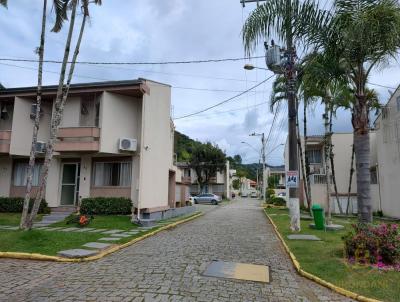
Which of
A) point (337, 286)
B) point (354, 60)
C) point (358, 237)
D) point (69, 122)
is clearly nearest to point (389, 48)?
point (354, 60)

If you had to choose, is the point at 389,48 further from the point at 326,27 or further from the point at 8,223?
the point at 8,223

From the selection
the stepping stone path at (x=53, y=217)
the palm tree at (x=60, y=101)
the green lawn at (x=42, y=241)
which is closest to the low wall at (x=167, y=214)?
the stepping stone path at (x=53, y=217)

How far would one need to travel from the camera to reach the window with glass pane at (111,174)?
18141mm

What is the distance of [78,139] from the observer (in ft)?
56.6

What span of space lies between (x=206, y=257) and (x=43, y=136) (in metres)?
13.8

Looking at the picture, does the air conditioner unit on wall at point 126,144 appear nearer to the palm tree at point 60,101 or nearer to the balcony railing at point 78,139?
the balcony railing at point 78,139

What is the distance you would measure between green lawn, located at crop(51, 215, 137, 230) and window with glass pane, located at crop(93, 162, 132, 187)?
88.9 inches

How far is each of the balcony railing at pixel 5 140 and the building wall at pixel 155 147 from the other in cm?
763

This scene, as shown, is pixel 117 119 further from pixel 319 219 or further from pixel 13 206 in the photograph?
pixel 319 219

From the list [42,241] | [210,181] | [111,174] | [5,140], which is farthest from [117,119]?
[210,181]

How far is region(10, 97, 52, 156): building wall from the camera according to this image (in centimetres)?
1852

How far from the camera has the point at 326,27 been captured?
978cm

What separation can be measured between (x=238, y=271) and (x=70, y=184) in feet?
45.0

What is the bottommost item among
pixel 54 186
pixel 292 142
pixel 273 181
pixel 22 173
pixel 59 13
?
pixel 54 186
